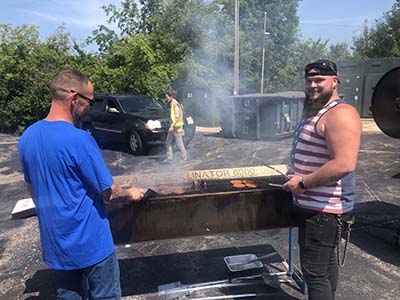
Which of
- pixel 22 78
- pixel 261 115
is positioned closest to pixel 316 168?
pixel 261 115

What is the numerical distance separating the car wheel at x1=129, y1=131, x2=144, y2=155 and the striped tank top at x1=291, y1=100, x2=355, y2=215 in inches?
299

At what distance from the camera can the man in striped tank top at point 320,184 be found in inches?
84.4

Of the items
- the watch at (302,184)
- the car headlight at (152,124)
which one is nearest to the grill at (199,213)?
the watch at (302,184)

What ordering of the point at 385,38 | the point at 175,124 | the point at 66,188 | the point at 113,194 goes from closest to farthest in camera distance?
the point at 66,188, the point at 113,194, the point at 175,124, the point at 385,38

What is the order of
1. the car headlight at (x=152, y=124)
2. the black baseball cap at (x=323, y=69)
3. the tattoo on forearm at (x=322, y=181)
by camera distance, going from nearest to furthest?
the tattoo on forearm at (x=322, y=181), the black baseball cap at (x=323, y=69), the car headlight at (x=152, y=124)

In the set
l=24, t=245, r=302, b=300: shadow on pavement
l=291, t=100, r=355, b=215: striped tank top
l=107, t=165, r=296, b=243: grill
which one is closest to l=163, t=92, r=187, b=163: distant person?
l=24, t=245, r=302, b=300: shadow on pavement

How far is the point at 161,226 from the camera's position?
9.43 ft

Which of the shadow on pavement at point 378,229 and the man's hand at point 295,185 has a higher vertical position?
the man's hand at point 295,185

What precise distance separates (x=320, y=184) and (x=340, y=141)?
0.29 metres

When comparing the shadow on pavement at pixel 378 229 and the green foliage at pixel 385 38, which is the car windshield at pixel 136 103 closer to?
the shadow on pavement at pixel 378 229

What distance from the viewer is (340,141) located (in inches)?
80.0

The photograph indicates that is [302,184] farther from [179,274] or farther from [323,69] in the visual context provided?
[179,274]

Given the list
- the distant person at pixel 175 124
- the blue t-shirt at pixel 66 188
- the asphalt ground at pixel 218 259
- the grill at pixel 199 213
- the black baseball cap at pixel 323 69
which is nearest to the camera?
the blue t-shirt at pixel 66 188

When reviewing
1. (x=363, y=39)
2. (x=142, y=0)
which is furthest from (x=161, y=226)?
(x=363, y=39)
